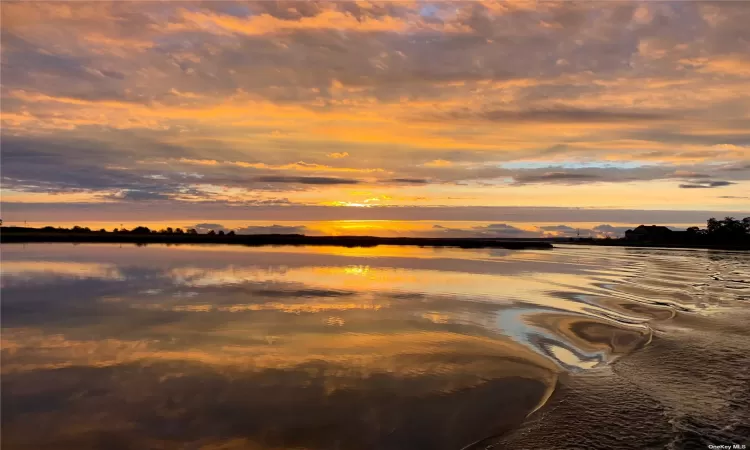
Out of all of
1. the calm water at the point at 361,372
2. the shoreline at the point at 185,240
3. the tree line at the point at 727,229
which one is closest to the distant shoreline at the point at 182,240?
the shoreline at the point at 185,240

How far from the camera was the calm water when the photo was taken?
767cm

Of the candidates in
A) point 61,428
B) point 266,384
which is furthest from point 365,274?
point 61,428

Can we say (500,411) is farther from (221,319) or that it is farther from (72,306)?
(72,306)

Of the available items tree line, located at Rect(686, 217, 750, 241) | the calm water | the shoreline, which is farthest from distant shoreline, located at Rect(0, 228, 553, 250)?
the calm water

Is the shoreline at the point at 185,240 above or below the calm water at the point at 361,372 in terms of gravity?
above

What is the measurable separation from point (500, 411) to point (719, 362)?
7.49 m

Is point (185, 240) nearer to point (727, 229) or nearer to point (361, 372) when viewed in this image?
point (361, 372)

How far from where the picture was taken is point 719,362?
1213 cm

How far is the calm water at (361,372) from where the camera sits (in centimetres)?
767

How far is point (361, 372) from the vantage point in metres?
10.7

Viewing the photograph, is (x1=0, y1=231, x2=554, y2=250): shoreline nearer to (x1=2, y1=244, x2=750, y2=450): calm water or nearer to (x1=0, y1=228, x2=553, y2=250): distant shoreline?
(x1=0, y1=228, x2=553, y2=250): distant shoreline

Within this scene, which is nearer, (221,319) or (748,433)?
(748,433)

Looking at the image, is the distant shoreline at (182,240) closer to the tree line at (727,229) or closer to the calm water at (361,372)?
the tree line at (727,229)

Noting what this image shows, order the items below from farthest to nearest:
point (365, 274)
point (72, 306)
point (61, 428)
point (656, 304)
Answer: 1. point (365, 274)
2. point (656, 304)
3. point (72, 306)
4. point (61, 428)
